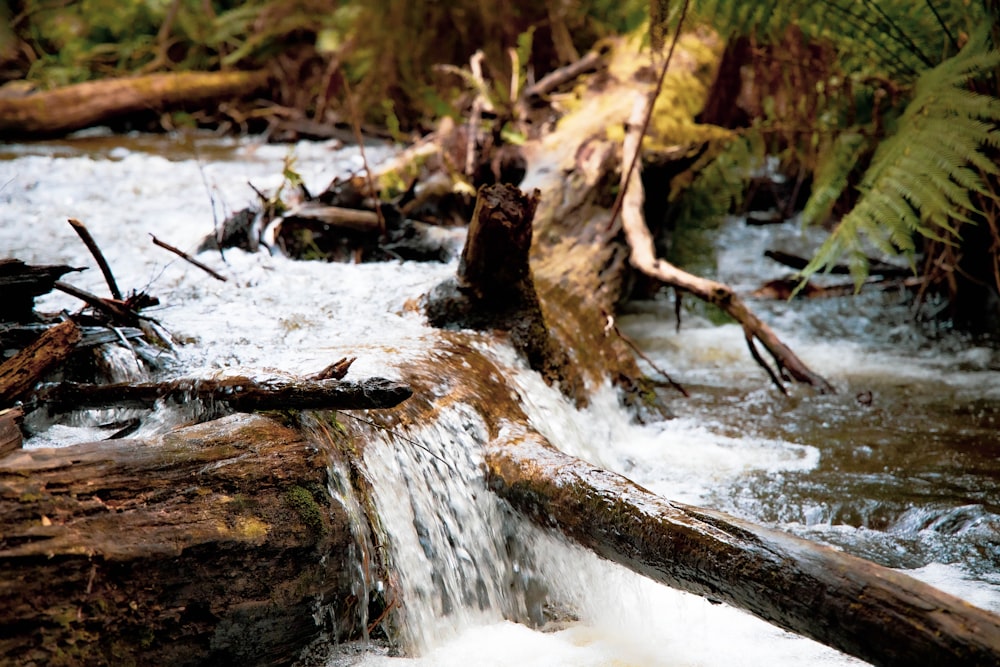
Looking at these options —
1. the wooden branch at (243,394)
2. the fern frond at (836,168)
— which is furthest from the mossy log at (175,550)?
the fern frond at (836,168)

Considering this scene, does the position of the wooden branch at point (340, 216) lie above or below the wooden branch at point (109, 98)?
below

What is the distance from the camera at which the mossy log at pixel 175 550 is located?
5.25 feet

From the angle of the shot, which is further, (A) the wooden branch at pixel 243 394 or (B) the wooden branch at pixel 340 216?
(B) the wooden branch at pixel 340 216

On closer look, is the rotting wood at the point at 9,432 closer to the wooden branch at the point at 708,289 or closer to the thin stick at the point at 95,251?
the thin stick at the point at 95,251

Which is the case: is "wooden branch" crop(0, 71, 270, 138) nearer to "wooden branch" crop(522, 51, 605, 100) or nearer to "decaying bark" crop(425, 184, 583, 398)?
"wooden branch" crop(522, 51, 605, 100)

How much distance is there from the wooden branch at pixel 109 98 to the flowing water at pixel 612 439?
2.65 meters

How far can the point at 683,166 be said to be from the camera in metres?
5.23

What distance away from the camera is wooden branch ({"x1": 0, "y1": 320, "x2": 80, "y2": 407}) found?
2.10 meters

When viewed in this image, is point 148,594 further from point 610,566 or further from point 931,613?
point 931,613

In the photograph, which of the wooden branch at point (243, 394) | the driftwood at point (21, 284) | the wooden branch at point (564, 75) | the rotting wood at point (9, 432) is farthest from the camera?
the wooden branch at point (564, 75)

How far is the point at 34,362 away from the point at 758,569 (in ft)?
6.47

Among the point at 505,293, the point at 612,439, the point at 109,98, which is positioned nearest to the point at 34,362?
the point at 505,293

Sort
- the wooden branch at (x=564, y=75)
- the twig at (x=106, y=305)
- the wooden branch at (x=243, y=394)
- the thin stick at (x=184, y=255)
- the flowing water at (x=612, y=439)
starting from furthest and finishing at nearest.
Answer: the wooden branch at (x=564, y=75), the thin stick at (x=184, y=255), the twig at (x=106, y=305), the flowing water at (x=612, y=439), the wooden branch at (x=243, y=394)

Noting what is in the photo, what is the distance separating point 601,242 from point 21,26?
1009 centimetres
